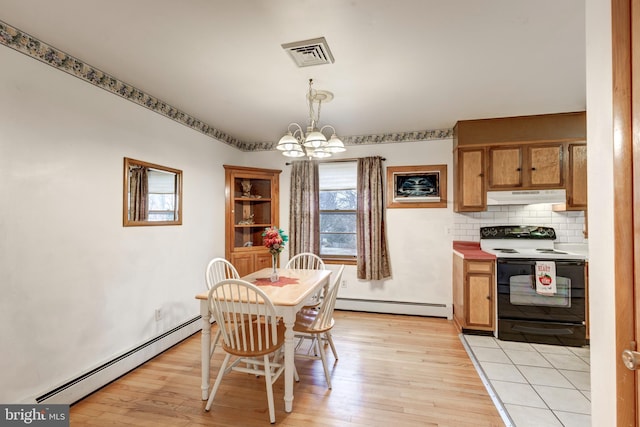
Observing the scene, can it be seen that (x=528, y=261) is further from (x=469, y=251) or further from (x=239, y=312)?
(x=239, y=312)

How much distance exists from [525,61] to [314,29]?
1.63 metres

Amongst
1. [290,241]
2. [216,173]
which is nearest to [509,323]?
[290,241]

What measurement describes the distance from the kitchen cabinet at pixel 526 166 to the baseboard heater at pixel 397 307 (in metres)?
1.72

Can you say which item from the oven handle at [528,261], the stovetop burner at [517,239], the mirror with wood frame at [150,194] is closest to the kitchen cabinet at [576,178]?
the stovetop burner at [517,239]

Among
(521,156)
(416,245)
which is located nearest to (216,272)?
(416,245)

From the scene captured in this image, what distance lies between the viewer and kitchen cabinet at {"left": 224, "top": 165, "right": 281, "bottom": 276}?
13.6 feet

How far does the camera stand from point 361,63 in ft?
7.24

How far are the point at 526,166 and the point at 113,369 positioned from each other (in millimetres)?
4639

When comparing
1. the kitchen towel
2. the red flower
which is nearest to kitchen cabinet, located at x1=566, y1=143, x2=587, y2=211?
the kitchen towel

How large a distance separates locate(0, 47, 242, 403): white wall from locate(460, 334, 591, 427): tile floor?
3.10m

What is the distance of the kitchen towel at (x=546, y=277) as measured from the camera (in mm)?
3021

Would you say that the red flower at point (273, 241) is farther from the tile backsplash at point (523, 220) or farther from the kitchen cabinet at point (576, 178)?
the kitchen cabinet at point (576, 178)

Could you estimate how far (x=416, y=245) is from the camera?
3988 mm

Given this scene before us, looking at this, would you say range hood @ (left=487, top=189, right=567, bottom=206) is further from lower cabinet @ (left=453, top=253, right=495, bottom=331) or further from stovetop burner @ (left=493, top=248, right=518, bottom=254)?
lower cabinet @ (left=453, top=253, right=495, bottom=331)
